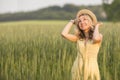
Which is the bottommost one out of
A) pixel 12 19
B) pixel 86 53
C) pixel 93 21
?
pixel 12 19

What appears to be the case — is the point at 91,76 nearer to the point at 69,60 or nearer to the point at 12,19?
the point at 69,60

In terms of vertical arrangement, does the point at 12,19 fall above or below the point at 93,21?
below

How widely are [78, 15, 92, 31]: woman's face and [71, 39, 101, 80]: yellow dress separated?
4.0 inches

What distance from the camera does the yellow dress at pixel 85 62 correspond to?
266cm

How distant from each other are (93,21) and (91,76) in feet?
1.35

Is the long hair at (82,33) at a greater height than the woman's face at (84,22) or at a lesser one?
lesser

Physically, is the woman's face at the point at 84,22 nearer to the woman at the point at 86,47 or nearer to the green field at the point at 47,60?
the woman at the point at 86,47

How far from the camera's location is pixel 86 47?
2684 millimetres

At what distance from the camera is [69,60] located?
10.5 ft

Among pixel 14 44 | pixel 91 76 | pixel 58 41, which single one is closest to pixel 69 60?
pixel 91 76

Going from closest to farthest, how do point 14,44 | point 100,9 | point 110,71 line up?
1. point 110,71
2. point 14,44
3. point 100,9

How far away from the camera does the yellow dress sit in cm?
266

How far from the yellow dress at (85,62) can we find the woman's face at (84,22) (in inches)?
4.0

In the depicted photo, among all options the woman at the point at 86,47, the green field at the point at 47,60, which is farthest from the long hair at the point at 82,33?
the green field at the point at 47,60
